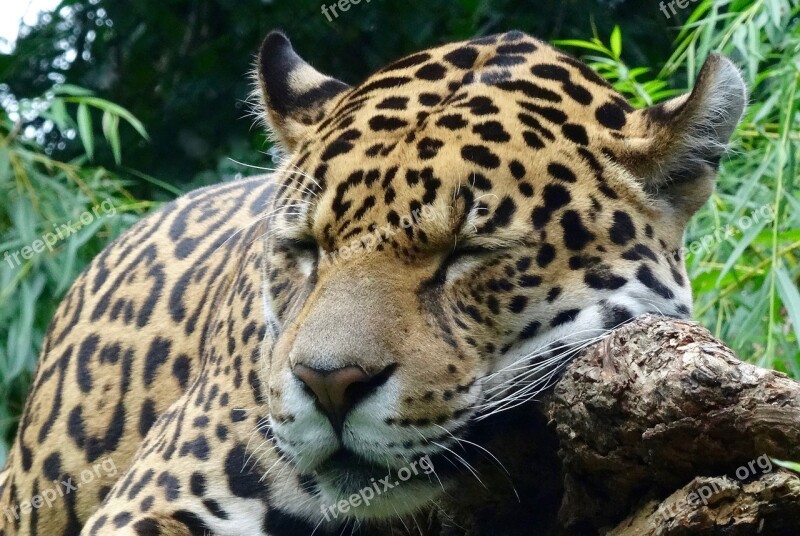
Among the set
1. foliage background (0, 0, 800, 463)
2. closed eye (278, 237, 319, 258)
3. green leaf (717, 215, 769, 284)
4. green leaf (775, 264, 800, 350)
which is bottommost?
green leaf (775, 264, 800, 350)

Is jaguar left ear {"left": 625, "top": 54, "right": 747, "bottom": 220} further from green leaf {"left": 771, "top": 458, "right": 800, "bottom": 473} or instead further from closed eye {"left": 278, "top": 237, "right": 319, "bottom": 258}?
green leaf {"left": 771, "top": 458, "right": 800, "bottom": 473}

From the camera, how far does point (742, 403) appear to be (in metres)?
2.58

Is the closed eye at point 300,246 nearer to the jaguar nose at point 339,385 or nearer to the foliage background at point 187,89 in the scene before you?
the jaguar nose at point 339,385

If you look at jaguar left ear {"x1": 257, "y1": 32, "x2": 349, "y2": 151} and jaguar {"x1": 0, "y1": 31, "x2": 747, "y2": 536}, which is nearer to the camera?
jaguar {"x1": 0, "y1": 31, "x2": 747, "y2": 536}

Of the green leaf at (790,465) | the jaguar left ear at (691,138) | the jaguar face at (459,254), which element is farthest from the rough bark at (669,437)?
the jaguar left ear at (691,138)

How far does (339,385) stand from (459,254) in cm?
61

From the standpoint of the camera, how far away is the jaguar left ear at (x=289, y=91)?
439 cm

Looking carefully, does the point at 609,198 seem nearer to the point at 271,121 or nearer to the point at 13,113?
the point at 271,121

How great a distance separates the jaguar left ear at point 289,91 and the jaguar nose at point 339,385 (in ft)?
4.65

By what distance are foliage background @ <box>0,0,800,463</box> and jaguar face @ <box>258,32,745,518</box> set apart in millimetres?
2428

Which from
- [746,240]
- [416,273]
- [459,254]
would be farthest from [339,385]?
[746,240]

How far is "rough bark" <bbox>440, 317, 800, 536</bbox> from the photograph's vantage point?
257 cm

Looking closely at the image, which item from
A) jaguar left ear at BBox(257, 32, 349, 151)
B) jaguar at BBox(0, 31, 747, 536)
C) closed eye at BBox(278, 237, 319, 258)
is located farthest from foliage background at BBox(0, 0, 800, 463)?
closed eye at BBox(278, 237, 319, 258)

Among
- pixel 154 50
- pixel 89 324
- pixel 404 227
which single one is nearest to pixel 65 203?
pixel 89 324
